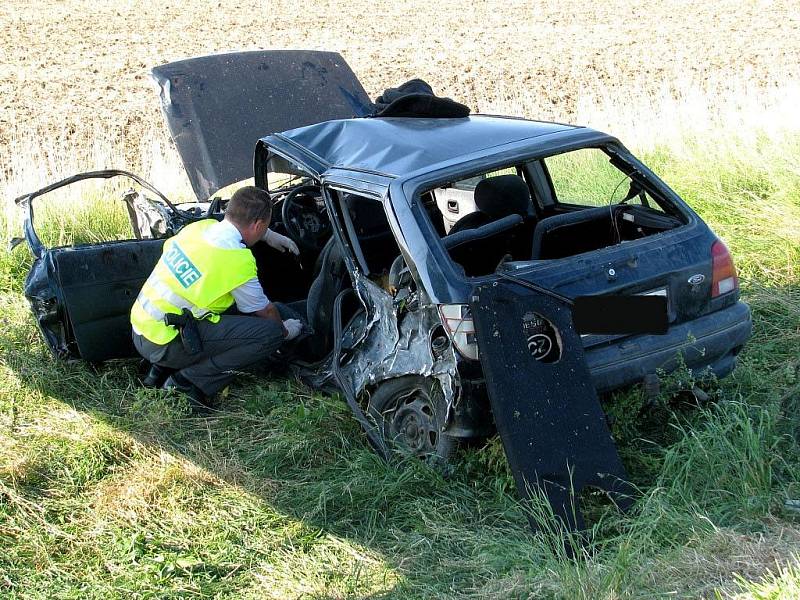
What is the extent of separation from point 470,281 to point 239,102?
3.62 meters

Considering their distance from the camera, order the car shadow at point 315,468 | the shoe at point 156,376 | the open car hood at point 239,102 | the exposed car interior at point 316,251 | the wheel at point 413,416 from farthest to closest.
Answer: the open car hood at point 239,102, the shoe at point 156,376, the exposed car interior at point 316,251, the wheel at point 413,416, the car shadow at point 315,468

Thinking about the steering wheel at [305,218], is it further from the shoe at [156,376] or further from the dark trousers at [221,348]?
the shoe at [156,376]

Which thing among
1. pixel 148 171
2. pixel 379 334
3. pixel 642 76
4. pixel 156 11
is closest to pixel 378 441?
pixel 379 334

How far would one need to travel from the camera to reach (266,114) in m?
7.04

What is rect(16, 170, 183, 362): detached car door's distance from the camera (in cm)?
539

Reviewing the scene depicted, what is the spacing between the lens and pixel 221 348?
5293 mm

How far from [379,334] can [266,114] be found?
311cm

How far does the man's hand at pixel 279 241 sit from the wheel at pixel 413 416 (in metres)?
1.47

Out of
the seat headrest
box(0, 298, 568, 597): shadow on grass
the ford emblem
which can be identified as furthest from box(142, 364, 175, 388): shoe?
the ford emblem

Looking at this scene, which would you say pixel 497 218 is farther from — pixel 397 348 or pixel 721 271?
pixel 721 271

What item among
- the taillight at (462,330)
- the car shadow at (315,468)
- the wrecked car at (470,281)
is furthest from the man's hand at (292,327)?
the taillight at (462,330)

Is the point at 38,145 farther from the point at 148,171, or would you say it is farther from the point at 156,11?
the point at 156,11

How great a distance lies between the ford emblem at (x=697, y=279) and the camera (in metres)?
4.24

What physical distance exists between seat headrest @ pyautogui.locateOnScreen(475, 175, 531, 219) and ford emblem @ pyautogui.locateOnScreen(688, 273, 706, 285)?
3.51 ft
